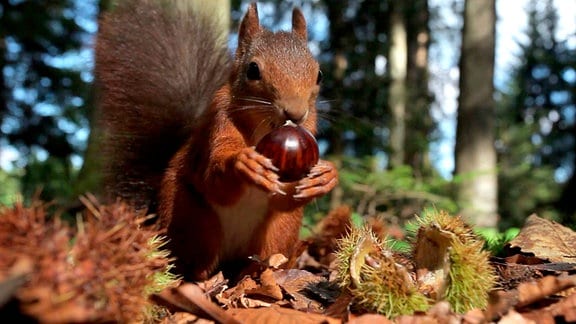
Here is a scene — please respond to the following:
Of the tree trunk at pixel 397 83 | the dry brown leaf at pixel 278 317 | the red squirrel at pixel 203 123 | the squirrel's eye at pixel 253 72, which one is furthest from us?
the tree trunk at pixel 397 83

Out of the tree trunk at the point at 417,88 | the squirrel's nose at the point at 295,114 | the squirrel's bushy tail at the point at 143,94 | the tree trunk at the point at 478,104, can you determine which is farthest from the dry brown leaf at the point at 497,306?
the tree trunk at the point at 417,88

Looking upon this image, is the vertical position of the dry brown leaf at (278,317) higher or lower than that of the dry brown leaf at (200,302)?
lower

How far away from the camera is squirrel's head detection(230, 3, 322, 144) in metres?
1.73

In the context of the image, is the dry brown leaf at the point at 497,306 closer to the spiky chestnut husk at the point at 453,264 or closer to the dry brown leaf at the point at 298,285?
the spiky chestnut husk at the point at 453,264

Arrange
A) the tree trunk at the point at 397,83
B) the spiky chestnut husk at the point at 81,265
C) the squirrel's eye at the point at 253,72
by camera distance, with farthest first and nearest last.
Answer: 1. the tree trunk at the point at 397,83
2. the squirrel's eye at the point at 253,72
3. the spiky chestnut husk at the point at 81,265

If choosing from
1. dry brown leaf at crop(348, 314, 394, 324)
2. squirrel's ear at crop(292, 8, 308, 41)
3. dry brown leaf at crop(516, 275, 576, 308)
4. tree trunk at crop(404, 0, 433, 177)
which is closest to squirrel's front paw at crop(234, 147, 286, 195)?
dry brown leaf at crop(348, 314, 394, 324)

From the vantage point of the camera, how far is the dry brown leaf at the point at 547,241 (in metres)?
1.53

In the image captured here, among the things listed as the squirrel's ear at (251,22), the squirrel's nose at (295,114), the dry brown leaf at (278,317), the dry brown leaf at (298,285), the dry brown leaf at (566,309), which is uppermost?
the squirrel's ear at (251,22)

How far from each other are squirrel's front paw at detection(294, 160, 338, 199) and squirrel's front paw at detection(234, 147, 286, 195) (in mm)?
97

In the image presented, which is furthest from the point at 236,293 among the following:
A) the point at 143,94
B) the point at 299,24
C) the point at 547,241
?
the point at 299,24

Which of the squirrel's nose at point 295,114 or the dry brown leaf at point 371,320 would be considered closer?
the dry brown leaf at point 371,320

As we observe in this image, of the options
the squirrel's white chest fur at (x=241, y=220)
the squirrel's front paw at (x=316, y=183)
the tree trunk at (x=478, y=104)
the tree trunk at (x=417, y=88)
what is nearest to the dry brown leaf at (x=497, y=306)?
the squirrel's front paw at (x=316, y=183)

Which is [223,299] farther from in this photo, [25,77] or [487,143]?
[25,77]

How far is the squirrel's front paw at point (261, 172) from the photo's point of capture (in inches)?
57.5
